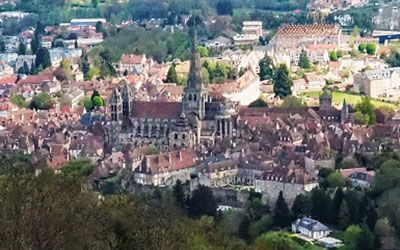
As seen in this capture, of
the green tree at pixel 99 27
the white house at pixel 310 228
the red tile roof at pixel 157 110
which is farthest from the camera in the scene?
the green tree at pixel 99 27

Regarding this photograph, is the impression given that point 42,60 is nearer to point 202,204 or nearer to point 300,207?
point 202,204

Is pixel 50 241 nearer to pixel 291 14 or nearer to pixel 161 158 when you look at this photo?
pixel 161 158

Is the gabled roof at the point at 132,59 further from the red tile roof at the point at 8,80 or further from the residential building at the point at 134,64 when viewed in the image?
the red tile roof at the point at 8,80

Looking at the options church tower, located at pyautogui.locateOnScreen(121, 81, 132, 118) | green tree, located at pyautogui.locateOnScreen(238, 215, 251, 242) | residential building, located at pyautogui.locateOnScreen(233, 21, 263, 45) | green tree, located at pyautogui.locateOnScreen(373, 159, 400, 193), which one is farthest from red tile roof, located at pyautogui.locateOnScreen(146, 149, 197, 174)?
residential building, located at pyautogui.locateOnScreen(233, 21, 263, 45)

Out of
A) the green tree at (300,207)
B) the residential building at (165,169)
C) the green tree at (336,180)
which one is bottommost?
the residential building at (165,169)

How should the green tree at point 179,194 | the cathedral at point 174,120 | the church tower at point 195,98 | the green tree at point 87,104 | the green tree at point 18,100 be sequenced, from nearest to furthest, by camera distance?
1. the green tree at point 179,194
2. the cathedral at point 174,120
3. the church tower at point 195,98
4. the green tree at point 87,104
5. the green tree at point 18,100

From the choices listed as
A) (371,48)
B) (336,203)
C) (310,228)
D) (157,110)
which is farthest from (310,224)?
(371,48)

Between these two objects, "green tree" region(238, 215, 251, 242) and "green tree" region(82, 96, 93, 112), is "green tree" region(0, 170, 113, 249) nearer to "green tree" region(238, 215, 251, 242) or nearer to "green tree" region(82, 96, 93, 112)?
"green tree" region(238, 215, 251, 242)

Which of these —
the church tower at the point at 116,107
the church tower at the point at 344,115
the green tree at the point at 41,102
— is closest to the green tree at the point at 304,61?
the green tree at the point at 41,102
